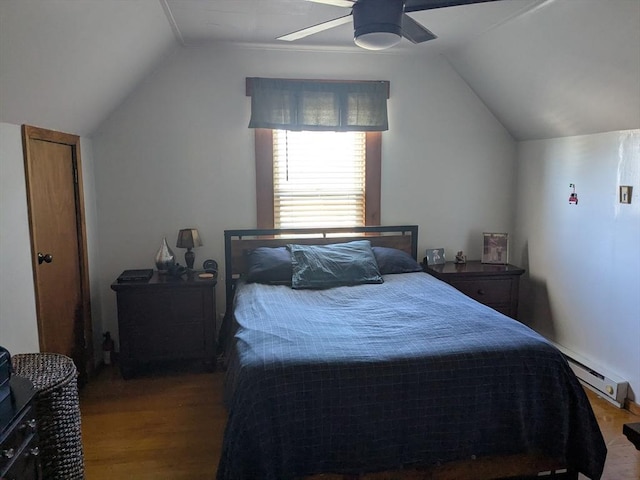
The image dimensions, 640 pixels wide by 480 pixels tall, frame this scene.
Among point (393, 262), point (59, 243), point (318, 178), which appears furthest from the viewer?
point (318, 178)

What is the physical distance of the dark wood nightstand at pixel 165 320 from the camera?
3516mm

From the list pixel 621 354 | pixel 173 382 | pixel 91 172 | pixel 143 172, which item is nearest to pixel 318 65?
pixel 143 172

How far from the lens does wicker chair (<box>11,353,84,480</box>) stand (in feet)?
6.55

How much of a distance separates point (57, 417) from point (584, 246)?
3.48m

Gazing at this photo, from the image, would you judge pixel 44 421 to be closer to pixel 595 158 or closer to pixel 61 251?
pixel 61 251

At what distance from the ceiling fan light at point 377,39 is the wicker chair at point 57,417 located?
1.99m

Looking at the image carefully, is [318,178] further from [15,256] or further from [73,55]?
[15,256]

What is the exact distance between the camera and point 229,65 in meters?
3.85

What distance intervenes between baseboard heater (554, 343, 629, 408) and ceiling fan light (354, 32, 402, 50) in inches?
103

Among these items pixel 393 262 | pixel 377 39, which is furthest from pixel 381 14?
pixel 393 262

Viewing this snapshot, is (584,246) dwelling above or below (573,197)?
below

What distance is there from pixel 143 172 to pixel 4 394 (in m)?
2.53

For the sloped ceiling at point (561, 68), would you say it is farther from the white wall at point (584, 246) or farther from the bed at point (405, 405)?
the bed at point (405, 405)

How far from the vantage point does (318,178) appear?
408 centimetres
